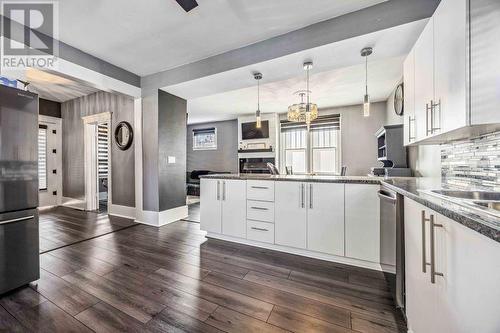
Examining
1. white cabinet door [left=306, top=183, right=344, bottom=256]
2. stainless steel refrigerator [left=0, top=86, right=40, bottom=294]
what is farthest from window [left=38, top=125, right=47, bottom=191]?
white cabinet door [left=306, top=183, right=344, bottom=256]

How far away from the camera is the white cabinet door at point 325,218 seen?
7.04 ft

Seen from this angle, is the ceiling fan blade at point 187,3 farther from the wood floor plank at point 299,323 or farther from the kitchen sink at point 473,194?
the wood floor plank at point 299,323

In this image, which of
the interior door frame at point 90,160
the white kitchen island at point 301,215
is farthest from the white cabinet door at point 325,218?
the interior door frame at point 90,160

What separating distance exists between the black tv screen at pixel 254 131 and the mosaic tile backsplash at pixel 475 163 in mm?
4691

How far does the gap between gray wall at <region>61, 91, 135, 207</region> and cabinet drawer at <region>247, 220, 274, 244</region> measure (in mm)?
2748

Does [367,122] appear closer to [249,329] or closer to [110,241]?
[249,329]

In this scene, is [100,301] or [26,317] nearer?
[26,317]

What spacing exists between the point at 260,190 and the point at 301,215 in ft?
1.89

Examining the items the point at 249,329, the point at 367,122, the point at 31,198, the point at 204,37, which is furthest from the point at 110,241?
the point at 367,122

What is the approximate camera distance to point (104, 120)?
446cm

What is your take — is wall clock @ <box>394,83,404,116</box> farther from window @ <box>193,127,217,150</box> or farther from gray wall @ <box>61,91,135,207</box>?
window @ <box>193,127,217,150</box>

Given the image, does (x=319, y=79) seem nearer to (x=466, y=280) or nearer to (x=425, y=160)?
(x=425, y=160)

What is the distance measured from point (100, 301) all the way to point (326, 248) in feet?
6.91

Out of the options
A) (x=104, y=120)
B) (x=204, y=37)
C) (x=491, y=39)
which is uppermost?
(x=204, y=37)
